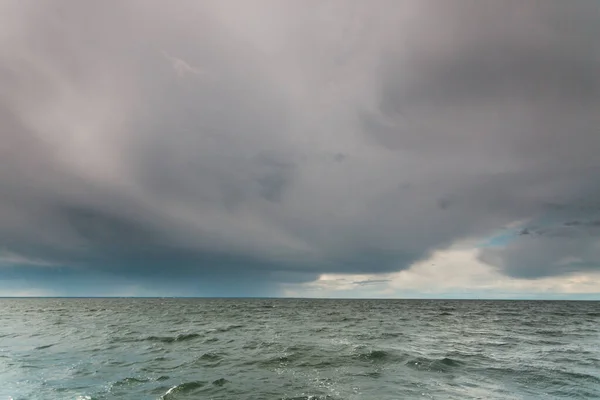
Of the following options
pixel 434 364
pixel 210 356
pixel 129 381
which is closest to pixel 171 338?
pixel 210 356

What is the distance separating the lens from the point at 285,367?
21.1m

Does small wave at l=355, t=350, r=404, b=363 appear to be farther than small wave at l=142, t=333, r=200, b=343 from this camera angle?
No

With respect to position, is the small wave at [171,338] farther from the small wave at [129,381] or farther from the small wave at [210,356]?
the small wave at [129,381]

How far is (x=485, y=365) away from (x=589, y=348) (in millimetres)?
15545

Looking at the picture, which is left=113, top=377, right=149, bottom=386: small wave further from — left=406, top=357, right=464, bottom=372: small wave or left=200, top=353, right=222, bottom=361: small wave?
left=406, top=357, right=464, bottom=372: small wave

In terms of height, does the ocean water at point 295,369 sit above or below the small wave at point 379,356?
below

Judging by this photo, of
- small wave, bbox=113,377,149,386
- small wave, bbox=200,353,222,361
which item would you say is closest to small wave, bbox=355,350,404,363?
small wave, bbox=200,353,222,361

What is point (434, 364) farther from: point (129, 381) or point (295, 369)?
point (129, 381)

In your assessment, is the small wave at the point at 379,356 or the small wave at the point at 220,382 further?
the small wave at the point at 379,356

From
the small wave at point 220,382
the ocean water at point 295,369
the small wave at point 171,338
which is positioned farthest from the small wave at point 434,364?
the small wave at point 171,338

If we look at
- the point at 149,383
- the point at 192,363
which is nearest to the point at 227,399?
the point at 149,383

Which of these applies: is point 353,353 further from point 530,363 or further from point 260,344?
point 530,363

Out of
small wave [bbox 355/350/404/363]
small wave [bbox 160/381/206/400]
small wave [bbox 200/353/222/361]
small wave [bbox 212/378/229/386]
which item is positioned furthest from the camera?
small wave [bbox 200/353/222/361]

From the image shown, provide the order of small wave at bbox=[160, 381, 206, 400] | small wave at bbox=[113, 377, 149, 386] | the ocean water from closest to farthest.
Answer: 1. small wave at bbox=[160, 381, 206, 400]
2. the ocean water
3. small wave at bbox=[113, 377, 149, 386]
